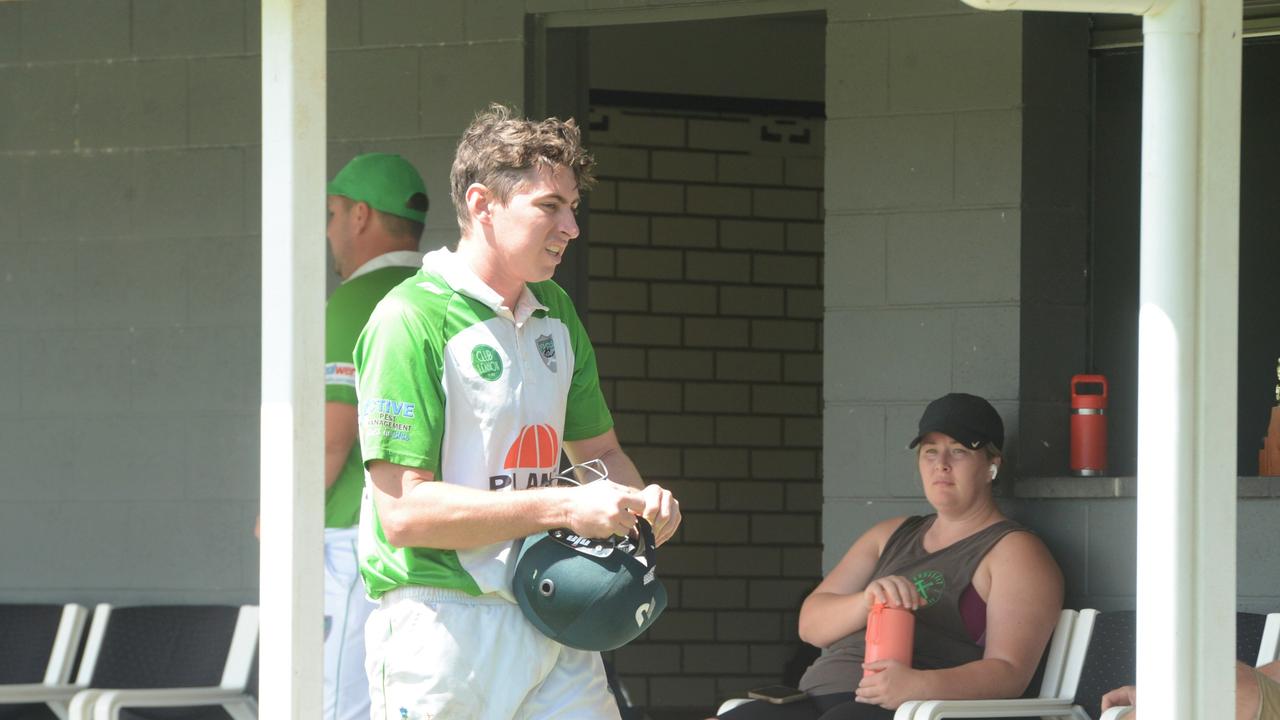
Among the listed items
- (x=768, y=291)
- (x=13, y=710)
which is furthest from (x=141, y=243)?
(x=768, y=291)

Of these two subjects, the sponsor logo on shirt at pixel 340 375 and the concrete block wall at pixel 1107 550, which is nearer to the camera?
the sponsor logo on shirt at pixel 340 375

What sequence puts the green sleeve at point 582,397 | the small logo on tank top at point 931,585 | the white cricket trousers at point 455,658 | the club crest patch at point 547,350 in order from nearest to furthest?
1. the white cricket trousers at point 455,658
2. the club crest patch at point 547,350
3. the green sleeve at point 582,397
4. the small logo on tank top at point 931,585

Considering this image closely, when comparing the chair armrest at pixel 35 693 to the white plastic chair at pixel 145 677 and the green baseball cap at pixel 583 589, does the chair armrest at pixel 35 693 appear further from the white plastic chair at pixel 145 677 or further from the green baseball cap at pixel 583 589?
the green baseball cap at pixel 583 589

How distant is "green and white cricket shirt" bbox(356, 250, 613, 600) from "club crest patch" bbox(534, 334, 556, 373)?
13mm

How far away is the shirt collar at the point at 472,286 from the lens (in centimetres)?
282

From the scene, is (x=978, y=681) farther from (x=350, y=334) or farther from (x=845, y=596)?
(x=350, y=334)

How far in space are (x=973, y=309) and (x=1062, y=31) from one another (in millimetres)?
800

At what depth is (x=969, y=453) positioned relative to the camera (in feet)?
14.7

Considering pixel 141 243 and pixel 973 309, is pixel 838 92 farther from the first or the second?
pixel 141 243

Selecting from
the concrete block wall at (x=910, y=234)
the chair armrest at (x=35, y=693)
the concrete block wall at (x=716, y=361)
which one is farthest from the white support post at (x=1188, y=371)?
the concrete block wall at (x=716, y=361)

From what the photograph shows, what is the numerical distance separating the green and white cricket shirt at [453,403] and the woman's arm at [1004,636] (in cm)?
159

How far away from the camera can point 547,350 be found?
2.92 metres

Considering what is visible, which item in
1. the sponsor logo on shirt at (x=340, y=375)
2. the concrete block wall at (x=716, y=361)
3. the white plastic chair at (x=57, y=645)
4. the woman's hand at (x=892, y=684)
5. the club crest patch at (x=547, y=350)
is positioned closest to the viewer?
the club crest patch at (x=547, y=350)

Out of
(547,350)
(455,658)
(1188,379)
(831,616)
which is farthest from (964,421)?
(455,658)
